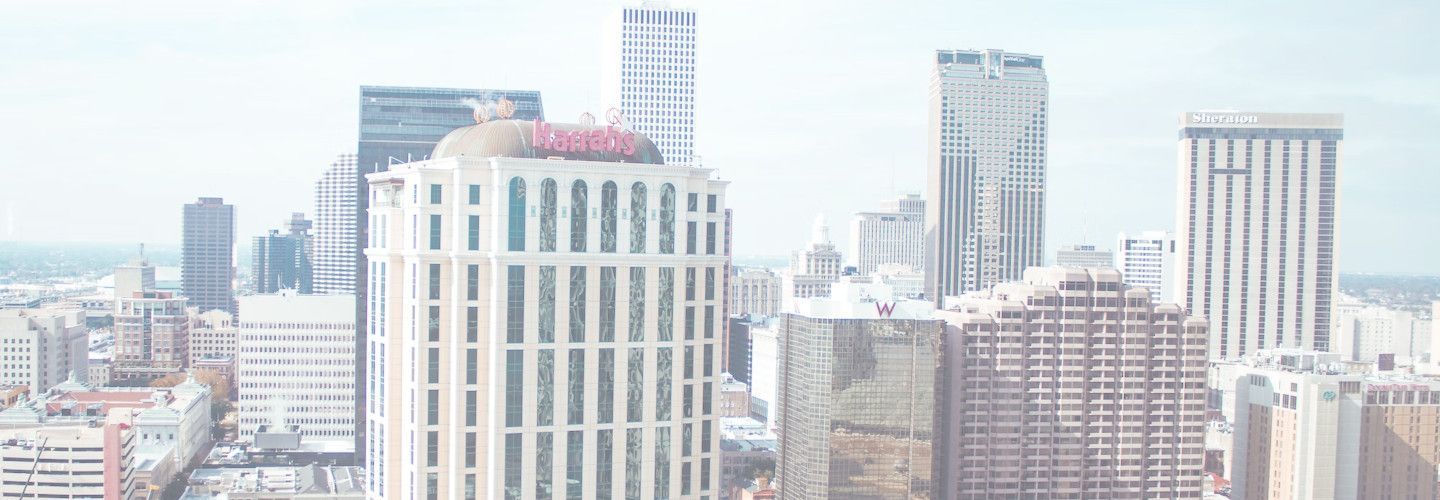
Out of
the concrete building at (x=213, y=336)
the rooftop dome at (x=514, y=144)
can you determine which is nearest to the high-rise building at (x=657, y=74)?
the concrete building at (x=213, y=336)

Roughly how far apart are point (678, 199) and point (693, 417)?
3.86 meters

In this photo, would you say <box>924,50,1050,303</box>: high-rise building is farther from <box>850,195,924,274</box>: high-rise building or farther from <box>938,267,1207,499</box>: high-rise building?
<box>938,267,1207,499</box>: high-rise building

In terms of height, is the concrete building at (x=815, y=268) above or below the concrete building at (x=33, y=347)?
above

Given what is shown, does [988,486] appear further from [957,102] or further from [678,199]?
[957,102]

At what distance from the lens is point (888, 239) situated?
15412 centimetres

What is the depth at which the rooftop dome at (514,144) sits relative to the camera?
2388 centimetres

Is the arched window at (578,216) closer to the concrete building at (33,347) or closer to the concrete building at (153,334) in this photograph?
the concrete building at (33,347)

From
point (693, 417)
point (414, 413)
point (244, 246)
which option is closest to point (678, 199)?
point (693, 417)

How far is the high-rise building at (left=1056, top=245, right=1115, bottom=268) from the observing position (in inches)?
4855

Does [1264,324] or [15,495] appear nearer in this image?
[15,495]

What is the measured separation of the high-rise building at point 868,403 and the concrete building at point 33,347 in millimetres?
57125

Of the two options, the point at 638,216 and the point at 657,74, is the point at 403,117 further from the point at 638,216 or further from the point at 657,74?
the point at 638,216

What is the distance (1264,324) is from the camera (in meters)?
106

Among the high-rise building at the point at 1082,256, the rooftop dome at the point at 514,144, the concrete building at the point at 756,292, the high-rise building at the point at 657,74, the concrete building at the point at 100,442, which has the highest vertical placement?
the high-rise building at the point at 657,74
